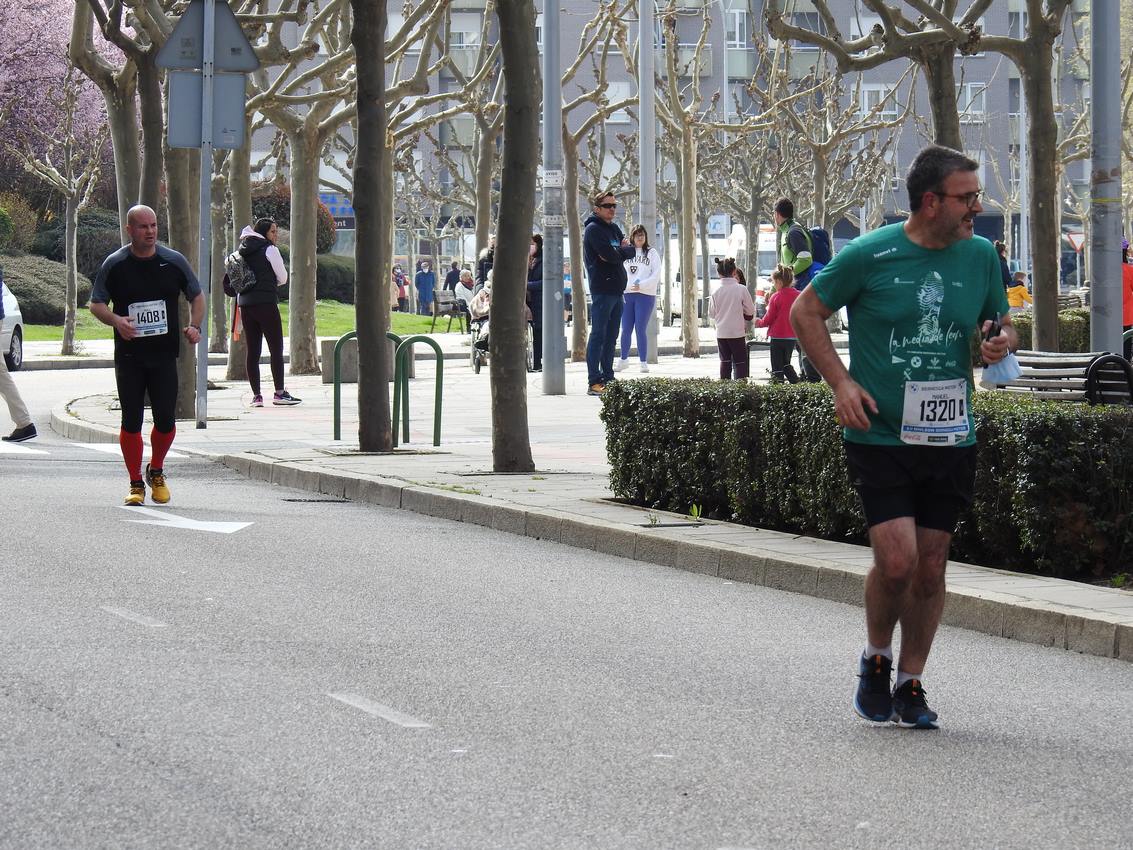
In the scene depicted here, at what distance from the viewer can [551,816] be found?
531 centimetres

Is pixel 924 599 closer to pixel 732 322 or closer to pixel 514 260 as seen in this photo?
pixel 514 260

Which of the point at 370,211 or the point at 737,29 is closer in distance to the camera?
the point at 370,211

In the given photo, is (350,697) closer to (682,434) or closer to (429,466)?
(682,434)

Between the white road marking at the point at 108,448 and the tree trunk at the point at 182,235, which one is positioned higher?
the tree trunk at the point at 182,235

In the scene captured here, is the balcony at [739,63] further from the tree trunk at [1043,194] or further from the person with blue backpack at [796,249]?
the tree trunk at [1043,194]

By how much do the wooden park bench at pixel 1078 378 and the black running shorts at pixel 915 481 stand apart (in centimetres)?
482

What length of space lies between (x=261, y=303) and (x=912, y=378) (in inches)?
663

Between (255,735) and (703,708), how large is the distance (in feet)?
4.86

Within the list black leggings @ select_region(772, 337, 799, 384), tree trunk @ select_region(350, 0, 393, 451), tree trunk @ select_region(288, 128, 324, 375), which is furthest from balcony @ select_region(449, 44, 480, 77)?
tree trunk @ select_region(350, 0, 393, 451)

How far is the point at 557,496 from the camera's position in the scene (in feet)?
42.1

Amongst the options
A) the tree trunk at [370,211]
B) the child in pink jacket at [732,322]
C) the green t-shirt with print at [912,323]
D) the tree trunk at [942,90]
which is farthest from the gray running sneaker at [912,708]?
the child in pink jacket at [732,322]

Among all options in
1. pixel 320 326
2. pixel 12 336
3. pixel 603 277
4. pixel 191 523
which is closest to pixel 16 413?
pixel 191 523

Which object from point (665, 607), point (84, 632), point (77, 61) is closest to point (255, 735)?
point (84, 632)

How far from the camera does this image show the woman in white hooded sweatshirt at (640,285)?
26297 mm
